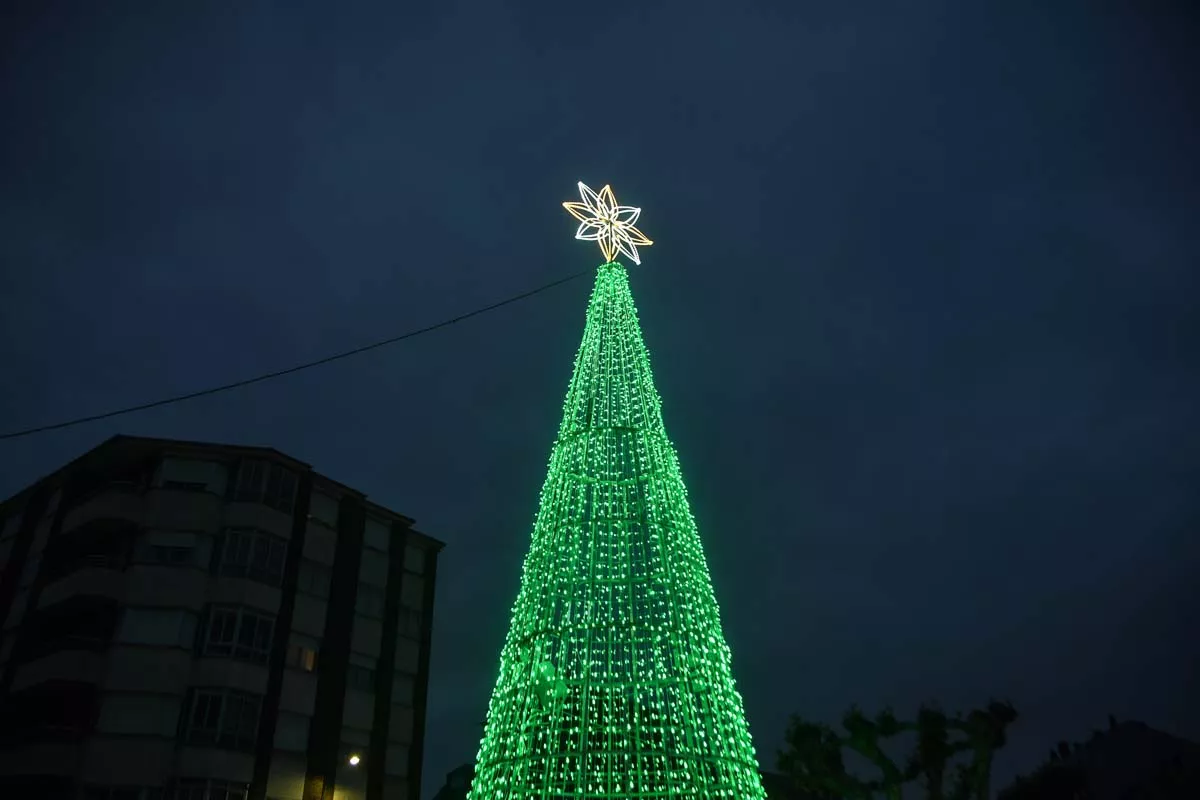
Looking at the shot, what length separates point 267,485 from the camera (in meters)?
28.4

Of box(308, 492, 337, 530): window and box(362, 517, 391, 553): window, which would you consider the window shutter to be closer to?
box(308, 492, 337, 530): window

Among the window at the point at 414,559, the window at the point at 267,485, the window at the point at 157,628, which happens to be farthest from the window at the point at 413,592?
the window at the point at 157,628

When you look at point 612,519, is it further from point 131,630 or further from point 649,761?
point 131,630

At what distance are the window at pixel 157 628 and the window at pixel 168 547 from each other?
5.39 feet

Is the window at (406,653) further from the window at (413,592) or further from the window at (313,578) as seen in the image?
the window at (313,578)

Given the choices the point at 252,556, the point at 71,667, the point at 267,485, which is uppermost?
the point at 267,485

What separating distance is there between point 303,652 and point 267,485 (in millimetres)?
5776

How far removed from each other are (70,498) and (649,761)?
2617 cm

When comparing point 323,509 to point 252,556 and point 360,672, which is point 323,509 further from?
point 360,672

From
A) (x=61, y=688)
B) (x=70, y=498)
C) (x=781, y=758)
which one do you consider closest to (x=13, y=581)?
(x=70, y=498)

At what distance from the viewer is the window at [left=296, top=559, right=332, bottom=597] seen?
28.5m

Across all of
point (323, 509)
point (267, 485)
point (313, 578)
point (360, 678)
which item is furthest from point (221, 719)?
point (323, 509)

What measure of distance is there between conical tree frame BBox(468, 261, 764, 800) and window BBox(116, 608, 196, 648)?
16.8m

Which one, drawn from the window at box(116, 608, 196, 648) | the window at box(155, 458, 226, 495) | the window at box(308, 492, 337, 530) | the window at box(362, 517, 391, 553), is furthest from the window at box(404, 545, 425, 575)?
the window at box(116, 608, 196, 648)
